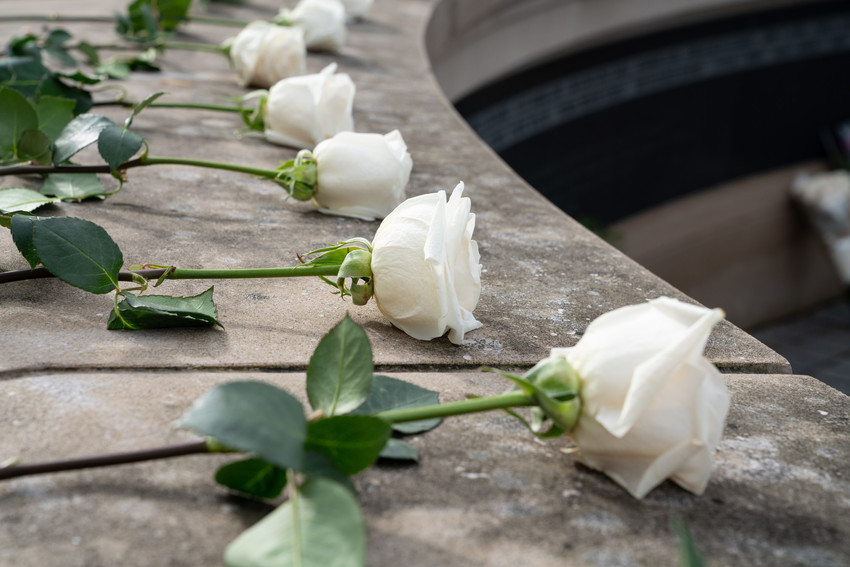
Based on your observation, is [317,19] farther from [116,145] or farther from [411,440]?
[411,440]

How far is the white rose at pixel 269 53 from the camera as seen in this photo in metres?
1.90

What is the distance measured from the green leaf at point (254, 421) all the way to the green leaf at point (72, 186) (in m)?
0.81

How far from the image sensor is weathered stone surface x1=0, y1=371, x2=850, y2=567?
60 centimetres

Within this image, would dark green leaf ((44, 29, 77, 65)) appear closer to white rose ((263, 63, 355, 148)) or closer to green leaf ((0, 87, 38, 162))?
white rose ((263, 63, 355, 148))

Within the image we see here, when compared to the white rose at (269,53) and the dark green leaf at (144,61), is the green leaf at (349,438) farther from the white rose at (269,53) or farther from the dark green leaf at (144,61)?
the dark green leaf at (144,61)

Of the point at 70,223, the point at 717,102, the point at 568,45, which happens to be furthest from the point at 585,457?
the point at 717,102

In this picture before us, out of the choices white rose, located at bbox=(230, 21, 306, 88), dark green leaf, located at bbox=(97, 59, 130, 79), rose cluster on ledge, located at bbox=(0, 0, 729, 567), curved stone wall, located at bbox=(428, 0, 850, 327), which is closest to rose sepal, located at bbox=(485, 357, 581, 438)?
rose cluster on ledge, located at bbox=(0, 0, 729, 567)

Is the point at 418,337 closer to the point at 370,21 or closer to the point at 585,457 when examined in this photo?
the point at 585,457

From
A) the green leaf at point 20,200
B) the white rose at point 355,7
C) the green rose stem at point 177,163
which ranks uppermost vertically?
the white rose at point 355,7

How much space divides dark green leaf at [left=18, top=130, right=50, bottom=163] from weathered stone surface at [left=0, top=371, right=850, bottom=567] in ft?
1.59

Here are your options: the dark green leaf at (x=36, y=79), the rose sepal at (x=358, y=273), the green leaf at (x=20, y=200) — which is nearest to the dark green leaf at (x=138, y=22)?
the dark green leaf at (x=36, y=79)

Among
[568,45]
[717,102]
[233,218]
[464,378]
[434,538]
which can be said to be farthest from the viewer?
[717,102]

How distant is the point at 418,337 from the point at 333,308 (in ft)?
0.51

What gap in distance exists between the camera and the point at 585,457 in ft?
2.31
